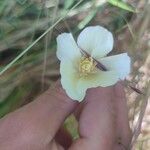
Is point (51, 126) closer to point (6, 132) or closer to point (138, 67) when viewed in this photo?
point (6, 132)

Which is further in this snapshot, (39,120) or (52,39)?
(52,39)

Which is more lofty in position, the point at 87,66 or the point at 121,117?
the point at 87,66

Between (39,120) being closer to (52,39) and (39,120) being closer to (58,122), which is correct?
(58,122)

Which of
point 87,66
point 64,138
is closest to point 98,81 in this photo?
point 87,66

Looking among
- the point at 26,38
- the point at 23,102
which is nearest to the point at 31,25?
the point at 26,38

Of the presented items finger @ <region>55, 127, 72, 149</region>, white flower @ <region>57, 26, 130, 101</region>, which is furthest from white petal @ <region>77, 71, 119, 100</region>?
finger @ <region>55, 127, 72, 149</region>

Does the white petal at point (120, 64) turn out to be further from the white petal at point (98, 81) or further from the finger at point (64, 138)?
the finger at point (64, 138)

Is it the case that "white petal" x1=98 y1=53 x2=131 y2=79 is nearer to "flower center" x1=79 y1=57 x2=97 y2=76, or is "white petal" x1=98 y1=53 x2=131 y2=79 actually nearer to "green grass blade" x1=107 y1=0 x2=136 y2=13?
"flower center" x1=79 y1=57 x2=97 y2=76
